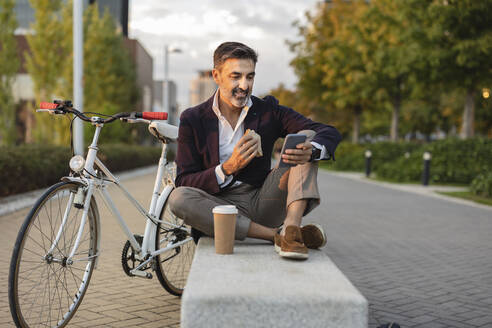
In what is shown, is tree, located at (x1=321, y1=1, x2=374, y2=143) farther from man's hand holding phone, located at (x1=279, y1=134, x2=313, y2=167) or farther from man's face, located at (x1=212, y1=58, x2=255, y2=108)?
man's hand holding phone, located at (x1=279, y1=134, x2=313, y2=167)

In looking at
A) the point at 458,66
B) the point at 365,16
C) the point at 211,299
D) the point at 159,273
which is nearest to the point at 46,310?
the point at 159,273

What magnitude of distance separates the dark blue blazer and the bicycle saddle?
0.50 ft

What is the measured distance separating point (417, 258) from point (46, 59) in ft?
57.8

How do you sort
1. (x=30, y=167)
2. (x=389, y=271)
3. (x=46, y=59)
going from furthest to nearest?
(x=46, y=59), (x=30, y=167), (x=389, y=271)

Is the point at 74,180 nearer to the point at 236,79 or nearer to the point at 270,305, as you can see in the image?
the point at 236,79

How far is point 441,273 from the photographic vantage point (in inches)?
224

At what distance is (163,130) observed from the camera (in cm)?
395

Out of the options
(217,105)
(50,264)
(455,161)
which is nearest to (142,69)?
(455,161)

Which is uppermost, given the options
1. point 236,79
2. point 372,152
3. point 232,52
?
point 232,52

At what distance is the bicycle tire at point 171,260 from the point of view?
412 centimetres

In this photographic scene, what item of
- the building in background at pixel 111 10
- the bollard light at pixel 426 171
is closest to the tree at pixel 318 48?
the bollard light at pixel 426 171

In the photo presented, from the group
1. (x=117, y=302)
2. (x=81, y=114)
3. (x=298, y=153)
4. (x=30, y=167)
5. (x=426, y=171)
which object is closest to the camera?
(x=298, y=153)

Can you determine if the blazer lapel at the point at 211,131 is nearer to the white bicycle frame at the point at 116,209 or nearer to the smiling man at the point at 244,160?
the smiling man at the point at 244,160

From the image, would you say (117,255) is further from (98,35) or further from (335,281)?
(98,35)
